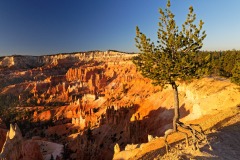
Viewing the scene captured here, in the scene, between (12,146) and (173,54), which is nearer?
(173,54)

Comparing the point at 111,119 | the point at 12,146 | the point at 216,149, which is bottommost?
the point at 12,146

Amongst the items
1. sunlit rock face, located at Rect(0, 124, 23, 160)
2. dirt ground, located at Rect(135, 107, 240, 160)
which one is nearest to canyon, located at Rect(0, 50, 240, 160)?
sunlit rock face, located at Rect(0, 124, 23, 160)

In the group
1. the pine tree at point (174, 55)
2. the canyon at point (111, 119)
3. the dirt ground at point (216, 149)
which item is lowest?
the canyon at point (111, 119)

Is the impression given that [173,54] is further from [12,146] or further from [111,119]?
[111,119]

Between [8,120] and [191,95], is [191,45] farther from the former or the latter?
[8,120]

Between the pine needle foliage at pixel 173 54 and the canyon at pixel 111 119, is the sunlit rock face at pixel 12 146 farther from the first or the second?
the pine needle foliage at pixel 173 54

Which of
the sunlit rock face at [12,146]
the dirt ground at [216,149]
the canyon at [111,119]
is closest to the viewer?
the dirt ground at [216,149]

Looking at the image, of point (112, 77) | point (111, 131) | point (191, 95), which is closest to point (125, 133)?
point (111, 131)

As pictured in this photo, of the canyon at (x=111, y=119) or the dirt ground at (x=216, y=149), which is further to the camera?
the canyon at (x=111, y=119)

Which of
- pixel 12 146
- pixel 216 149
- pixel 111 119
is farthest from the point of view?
pixel 111 119

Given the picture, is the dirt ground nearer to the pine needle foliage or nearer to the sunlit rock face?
the pine needle foliage

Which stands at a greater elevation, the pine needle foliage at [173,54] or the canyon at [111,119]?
the pine needle foliage at [173,54]

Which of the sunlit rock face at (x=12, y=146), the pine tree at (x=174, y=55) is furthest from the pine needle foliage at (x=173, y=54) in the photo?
the sunlit rock face at (x=12, y=146)

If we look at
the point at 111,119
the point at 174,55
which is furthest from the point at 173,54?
the point at 111,119
